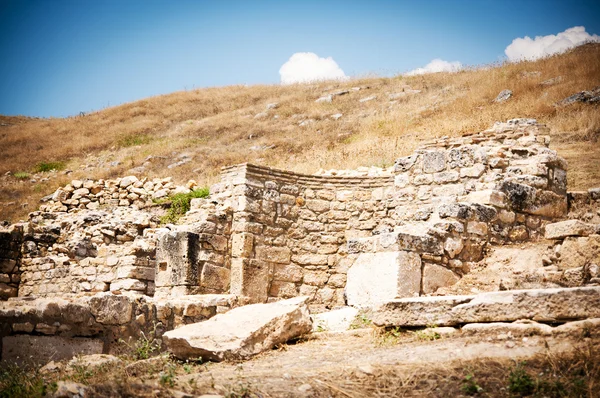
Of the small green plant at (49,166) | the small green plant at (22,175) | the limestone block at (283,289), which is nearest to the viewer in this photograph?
the limestone block at (283,289)

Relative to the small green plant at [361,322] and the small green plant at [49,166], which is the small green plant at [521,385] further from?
the small green plant at [49,166]

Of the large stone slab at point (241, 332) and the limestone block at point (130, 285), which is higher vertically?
the large stone slab at point (241, 332)

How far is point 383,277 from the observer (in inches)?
310

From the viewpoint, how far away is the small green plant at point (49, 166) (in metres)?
28.3

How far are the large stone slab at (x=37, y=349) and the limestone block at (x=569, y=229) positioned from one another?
18.9 feet

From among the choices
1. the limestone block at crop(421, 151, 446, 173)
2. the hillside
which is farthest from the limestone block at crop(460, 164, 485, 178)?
the hillside

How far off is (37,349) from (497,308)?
4.46m

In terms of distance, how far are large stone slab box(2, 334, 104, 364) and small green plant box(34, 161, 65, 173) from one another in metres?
23.5

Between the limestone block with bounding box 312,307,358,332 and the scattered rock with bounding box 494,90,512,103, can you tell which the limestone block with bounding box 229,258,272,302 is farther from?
the scattered rock with bounding box 494,90,512,103

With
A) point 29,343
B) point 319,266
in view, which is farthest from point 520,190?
point 29,343

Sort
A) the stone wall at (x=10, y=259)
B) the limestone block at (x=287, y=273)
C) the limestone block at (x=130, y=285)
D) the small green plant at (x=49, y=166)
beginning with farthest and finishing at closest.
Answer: the small green plant at (x=49, y=166)
the stone wall at (x=10, y=259)
the limestone block at (x=130, y=285)
the limestone block at (x=287, y=273)

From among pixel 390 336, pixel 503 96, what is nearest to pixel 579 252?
A: pixel 390 336

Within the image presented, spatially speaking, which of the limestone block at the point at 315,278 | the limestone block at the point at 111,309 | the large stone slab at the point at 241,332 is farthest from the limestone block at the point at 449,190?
the limestone block at the point at 111,309

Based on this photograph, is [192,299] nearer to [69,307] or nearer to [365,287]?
[69,307]
